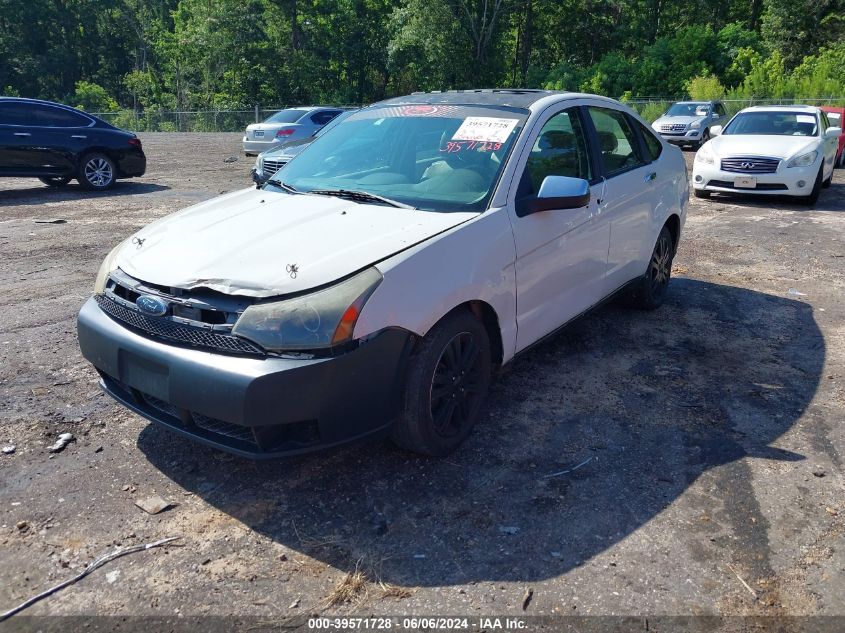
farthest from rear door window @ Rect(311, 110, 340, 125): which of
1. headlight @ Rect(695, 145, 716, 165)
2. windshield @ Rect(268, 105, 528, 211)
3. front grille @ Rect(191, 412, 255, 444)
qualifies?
front grille @ Rect(191, 412, 255, 444)

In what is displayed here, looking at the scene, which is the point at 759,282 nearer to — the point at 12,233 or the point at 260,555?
the point at 260,555

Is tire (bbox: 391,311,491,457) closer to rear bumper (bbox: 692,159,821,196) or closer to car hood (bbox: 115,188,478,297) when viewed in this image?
car hood (bbox: 115,188,478,297)

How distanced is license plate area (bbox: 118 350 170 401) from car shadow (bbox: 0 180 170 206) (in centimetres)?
1009

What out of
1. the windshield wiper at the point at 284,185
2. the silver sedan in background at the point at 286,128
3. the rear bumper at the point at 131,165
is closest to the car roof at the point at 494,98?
the windshield wiper at the point at 284,185

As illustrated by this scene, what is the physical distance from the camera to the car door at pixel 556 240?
3.88m

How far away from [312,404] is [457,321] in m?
0.86

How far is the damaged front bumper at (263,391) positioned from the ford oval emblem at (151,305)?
126 millimetres

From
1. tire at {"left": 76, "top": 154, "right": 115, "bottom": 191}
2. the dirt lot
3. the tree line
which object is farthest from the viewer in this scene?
the tree line

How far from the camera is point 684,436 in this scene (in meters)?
3.88

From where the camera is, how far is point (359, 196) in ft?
12.8

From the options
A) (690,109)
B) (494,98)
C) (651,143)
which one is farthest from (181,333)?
(690,109)

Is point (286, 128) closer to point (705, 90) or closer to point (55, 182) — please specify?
point (55, 182)

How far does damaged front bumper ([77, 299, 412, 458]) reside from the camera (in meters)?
2.83

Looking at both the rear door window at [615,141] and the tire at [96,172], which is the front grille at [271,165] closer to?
the tire at [96,172]
